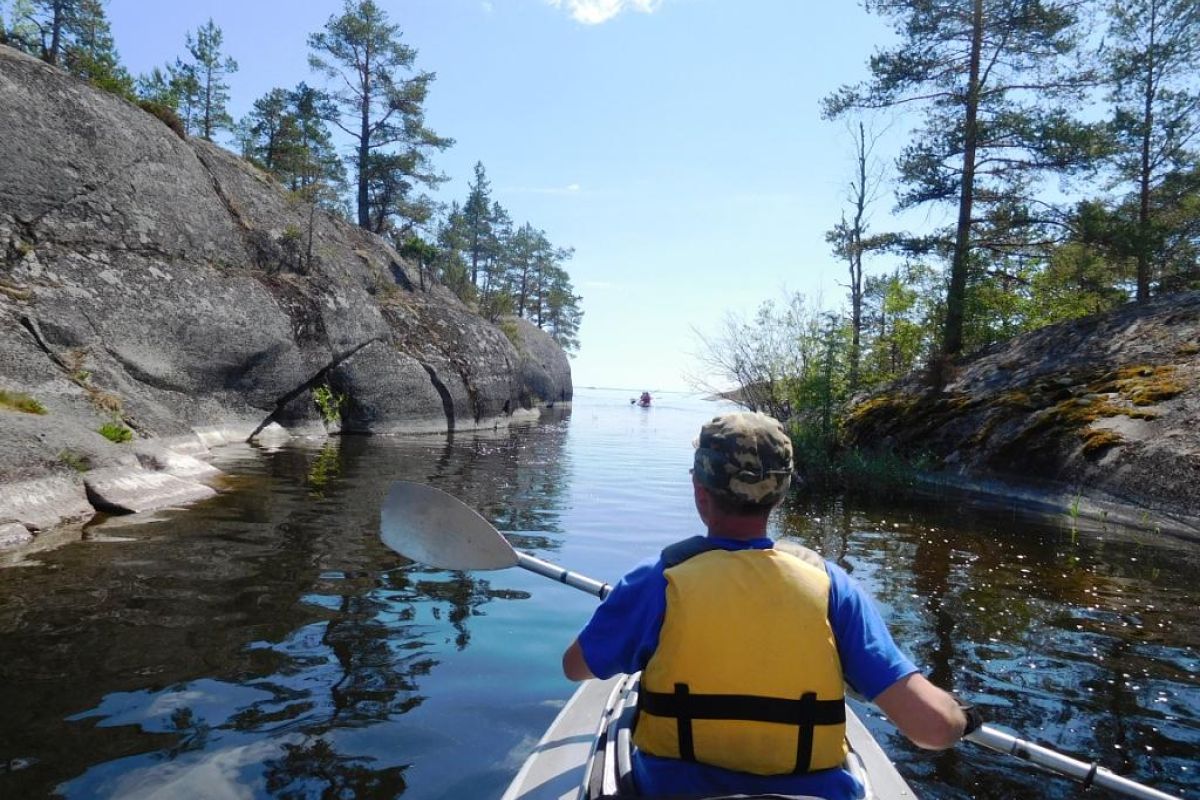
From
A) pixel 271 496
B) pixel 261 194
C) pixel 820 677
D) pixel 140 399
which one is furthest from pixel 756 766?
pixel 261 194

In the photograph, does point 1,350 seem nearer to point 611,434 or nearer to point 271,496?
point 271,496

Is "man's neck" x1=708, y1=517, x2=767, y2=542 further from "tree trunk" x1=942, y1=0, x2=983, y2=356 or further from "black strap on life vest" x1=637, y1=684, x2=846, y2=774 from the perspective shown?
"tree trunk" x1=942, y1=0, x2=983, y2=356

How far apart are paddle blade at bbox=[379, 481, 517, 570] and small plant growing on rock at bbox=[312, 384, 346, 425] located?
52.5 feet

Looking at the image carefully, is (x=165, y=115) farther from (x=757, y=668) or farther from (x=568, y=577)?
(x=757, y=668)

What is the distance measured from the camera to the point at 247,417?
53.5 ft

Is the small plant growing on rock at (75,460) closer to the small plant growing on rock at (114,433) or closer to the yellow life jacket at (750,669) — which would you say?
the small plant growing on rock at (114,433)

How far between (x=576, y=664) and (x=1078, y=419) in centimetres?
1333

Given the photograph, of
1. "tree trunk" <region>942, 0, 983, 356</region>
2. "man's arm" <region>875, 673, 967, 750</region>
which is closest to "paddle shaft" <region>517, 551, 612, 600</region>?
"man's arm" <region>875, 673, 967, 750</region>

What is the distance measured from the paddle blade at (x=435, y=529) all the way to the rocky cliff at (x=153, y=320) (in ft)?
15.5

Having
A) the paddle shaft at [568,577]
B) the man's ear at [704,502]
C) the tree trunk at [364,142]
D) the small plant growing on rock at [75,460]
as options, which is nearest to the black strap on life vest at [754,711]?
the man's ear at [704,502]

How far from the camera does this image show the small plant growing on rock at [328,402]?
18.7 metres

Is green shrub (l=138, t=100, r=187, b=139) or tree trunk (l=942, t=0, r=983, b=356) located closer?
tree trunk (l=942, t=0, r=983, b=356)

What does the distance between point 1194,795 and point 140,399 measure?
15242 millimetres

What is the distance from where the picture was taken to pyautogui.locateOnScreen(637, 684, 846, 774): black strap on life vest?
1.82 metres
